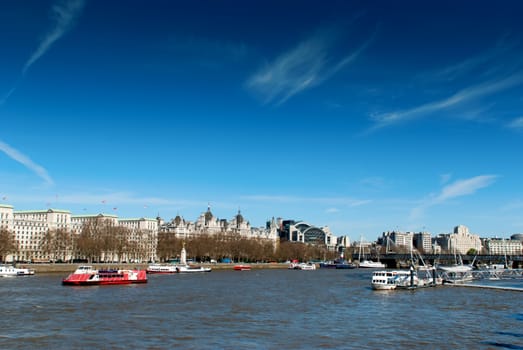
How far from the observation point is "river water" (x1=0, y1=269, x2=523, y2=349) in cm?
4069

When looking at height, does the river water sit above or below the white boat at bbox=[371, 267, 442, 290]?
below

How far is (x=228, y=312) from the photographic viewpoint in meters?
57.4

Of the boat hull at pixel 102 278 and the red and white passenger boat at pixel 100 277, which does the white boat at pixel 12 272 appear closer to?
the red and white passenger boat at pixel 100 277

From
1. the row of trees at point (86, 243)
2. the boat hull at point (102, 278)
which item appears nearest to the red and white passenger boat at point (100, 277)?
the boat hull at point (102, 278)

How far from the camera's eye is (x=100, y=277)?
99312 mm

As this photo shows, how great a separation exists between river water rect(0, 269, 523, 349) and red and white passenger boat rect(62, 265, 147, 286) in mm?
13492

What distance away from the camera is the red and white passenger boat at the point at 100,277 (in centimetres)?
9362

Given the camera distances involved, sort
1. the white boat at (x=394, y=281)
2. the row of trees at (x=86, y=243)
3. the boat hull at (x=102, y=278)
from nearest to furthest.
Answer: the white boat at (x=394, y=281) < the boat hull at (x=102, y=278) < the row of trees at (x=86, y=243)

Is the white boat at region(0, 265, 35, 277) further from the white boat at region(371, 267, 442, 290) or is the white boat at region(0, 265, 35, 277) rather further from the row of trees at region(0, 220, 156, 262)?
the white boat at region(371, 267, 442, 290)

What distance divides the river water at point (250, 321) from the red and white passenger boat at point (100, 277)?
13.5 metres

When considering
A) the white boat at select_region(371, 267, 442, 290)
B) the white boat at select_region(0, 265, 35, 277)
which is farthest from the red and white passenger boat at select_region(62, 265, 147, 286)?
the white boat at select_region(371, 267, 442, 290)

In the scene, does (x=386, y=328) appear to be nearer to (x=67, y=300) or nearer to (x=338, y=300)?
(x=338, y=300)

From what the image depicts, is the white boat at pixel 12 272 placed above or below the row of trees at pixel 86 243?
below

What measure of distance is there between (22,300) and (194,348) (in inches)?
1386
